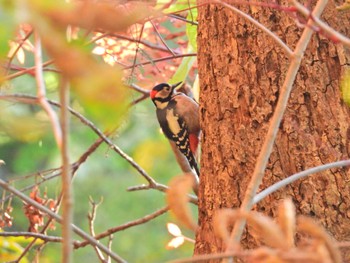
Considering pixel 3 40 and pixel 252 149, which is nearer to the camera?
Result: pixel 3 40

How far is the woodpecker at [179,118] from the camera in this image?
2.97 m

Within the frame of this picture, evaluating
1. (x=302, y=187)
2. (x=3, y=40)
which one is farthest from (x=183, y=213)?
(x=302, y=187)

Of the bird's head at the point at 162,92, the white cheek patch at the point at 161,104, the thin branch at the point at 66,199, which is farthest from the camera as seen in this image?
the white cheek patch at the point at 161,104

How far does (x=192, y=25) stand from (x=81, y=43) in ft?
5.69

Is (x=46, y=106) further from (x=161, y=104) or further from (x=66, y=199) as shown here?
(x=161, y=104)

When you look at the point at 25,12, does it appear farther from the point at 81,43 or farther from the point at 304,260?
the point at 304,260

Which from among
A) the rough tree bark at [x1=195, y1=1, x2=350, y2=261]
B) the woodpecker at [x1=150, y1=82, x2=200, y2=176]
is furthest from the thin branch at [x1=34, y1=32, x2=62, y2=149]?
the woodpecker at [x1=150, y1=82, x2=200, y2=176]

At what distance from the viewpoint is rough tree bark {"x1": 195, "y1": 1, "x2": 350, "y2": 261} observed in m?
1.72

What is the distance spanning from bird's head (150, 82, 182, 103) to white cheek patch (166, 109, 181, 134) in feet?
0.26

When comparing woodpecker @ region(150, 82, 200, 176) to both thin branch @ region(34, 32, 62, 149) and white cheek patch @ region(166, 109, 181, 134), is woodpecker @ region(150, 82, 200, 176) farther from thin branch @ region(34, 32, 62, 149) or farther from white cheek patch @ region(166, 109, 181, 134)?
thin branch @ region(34, 32, 62, 149)

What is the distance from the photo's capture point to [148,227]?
7.51m

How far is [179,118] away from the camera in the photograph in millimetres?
3080

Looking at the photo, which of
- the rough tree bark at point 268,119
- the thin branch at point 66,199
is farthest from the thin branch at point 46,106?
the rough tree bark at point 268,119

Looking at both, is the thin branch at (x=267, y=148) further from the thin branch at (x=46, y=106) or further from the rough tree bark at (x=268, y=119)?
the rough tree bark at (x=268, y=119)
